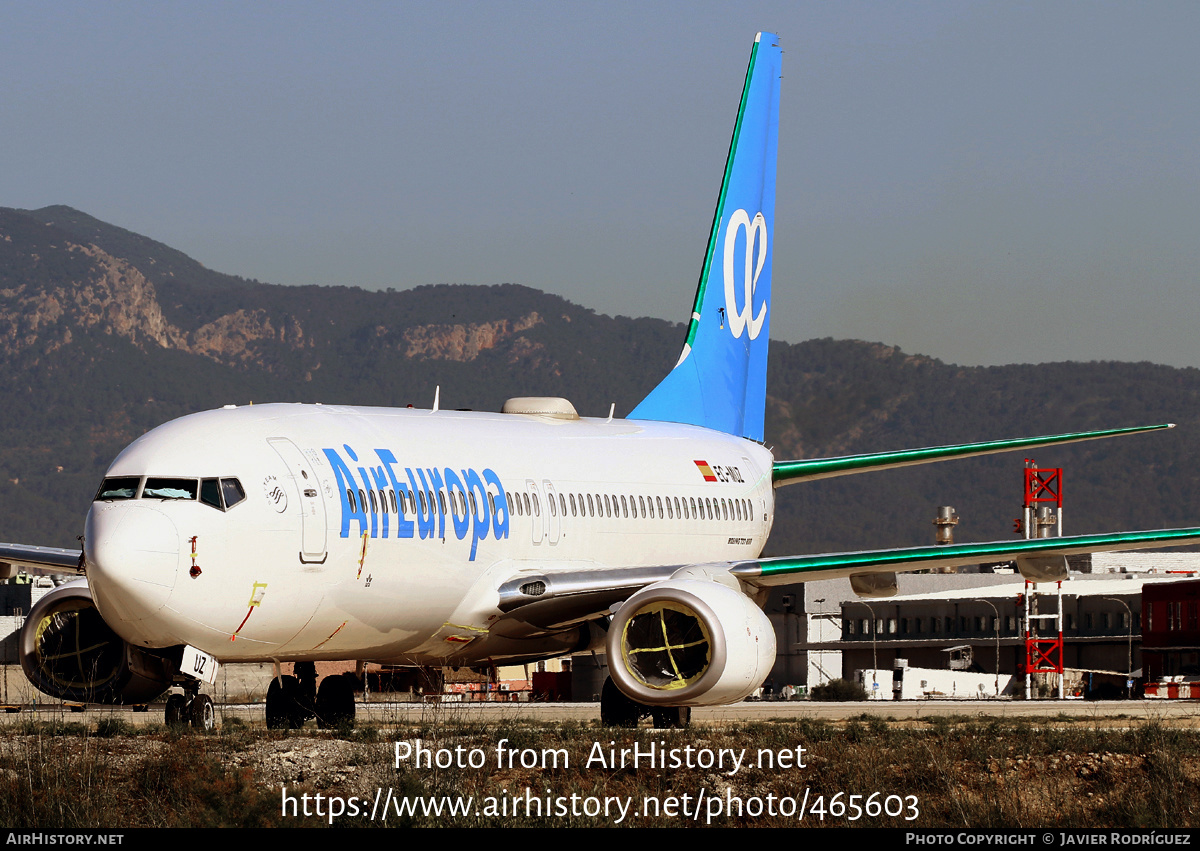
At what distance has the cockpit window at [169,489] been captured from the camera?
17766 mm

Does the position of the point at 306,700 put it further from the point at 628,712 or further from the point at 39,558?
the point at 628,712

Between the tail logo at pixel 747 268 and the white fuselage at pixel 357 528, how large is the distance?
7341mm

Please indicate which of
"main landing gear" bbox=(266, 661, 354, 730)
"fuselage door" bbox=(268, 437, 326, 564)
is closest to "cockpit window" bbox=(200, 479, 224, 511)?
"fuselage door" bbox=(268, 437, 326, 564)

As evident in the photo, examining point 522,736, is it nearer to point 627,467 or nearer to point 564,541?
point 564,541

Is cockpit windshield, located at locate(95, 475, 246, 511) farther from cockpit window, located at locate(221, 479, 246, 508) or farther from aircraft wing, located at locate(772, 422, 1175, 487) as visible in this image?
aircraft wing, located at locate(772, 422, 1175, 487)

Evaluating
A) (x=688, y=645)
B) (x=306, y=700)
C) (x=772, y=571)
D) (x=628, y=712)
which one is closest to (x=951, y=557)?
(x=772, y=571)

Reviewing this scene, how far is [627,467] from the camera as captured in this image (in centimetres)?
2544

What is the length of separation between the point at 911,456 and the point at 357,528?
10.8m

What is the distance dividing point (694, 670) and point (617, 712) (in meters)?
3.08

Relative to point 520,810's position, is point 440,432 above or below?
above

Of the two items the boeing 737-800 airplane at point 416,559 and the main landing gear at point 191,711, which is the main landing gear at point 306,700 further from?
the main landing gear at point 191,711

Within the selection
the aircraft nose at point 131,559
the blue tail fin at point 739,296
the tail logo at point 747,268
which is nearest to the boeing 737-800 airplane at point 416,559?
the aircraft nose at point 131,559

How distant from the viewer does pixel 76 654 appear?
21.5 meters
